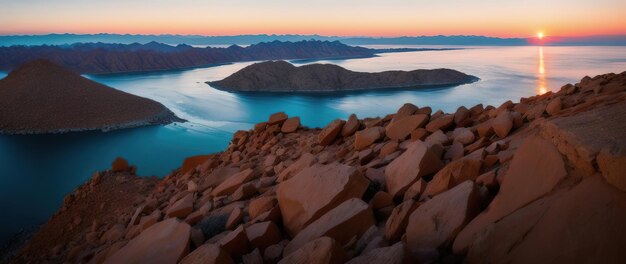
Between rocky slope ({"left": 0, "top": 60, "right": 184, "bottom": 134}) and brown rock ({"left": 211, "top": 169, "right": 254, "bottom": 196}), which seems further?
rocky slope ({"left": 0, "top": 60, "right": 184, "bottom": 134})

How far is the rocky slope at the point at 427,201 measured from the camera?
188 centimetres

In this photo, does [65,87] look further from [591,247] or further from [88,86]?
[591,247]

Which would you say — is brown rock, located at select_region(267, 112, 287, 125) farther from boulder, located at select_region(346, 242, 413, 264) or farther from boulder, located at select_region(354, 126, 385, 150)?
boulder, located at select_region(346, 242, 413, 264)

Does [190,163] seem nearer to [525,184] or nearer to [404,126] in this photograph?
[404,126]

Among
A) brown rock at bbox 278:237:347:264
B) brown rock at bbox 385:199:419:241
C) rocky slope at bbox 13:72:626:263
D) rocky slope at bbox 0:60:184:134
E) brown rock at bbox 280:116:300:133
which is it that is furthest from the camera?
rocky slope at bbox 0:60:184:134

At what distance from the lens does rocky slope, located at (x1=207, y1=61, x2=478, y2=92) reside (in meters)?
56.4

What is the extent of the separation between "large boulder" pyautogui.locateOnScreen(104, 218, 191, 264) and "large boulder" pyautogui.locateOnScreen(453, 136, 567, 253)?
1908 mm

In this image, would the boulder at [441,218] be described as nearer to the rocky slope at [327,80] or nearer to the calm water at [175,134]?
the calm water at [175,134]

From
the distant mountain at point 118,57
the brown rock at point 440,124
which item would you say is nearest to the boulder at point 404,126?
the brown rock at point 440,124

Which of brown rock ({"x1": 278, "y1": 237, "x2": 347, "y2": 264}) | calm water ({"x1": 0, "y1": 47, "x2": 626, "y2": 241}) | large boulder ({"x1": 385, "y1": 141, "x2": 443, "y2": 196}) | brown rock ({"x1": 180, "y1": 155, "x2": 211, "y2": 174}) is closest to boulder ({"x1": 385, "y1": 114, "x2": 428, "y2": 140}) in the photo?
large boulder ({"x1": 385, "y1": 141, "x2": 443, "y2": 196})

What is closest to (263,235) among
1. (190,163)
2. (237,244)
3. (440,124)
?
(237,244)

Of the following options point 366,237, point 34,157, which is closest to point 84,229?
point 366,237

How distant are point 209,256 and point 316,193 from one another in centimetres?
105

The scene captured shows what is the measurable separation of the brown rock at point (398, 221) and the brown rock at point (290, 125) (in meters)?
4.54
